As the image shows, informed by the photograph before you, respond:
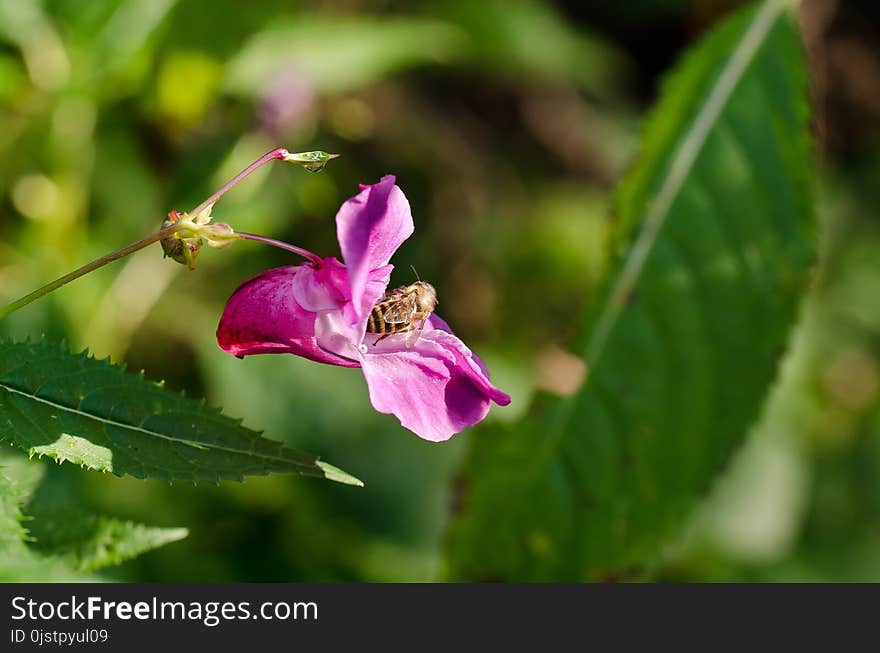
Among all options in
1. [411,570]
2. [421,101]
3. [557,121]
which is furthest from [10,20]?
[557,121]

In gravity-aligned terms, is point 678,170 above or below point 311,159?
above

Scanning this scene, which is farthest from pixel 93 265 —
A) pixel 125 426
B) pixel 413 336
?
pixel 413 336

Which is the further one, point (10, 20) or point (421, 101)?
point (421, 101)

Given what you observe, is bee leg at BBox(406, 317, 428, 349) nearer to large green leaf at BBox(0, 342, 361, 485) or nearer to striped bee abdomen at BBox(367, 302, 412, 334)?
striped bee abdomen at BBox(367, 302, 412, 334)

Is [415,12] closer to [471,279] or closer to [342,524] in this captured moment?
[471,279]

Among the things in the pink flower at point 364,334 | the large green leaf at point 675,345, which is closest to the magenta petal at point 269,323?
the pink flower at point 364,334

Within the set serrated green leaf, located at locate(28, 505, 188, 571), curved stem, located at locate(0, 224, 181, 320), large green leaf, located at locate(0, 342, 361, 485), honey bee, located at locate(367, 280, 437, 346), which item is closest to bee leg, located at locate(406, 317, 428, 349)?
honey bee, located at locate(367, 280, 437, 346)

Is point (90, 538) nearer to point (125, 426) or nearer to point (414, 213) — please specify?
point (125, 426)
